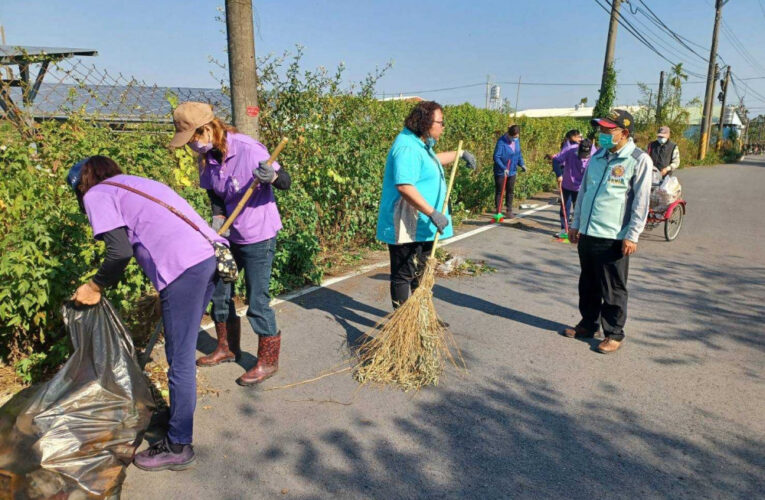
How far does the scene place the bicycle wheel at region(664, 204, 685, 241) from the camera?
860 centimetres

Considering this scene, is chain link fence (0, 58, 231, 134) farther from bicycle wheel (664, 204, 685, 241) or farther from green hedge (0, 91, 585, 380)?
bicycle wheel (664, 204, 685, 241)

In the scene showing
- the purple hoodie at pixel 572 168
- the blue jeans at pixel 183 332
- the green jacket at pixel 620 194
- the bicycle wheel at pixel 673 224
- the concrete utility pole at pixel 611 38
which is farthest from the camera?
the concrete utility pole at pixel 611 38

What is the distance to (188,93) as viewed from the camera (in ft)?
21.3

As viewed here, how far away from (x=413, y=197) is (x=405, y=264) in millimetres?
664

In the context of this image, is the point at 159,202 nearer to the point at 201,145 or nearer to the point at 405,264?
the point at 201,145

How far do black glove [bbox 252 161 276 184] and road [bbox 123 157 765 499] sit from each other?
1.48 m

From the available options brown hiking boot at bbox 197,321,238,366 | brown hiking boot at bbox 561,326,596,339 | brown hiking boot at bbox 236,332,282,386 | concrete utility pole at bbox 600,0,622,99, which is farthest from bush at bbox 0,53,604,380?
concrete utility pole at bbox 600,0,622,99

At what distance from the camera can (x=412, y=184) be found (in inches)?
148

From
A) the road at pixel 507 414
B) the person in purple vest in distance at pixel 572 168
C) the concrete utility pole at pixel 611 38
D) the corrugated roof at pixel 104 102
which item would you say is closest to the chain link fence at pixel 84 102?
the corrugated roof at pixel 104 102

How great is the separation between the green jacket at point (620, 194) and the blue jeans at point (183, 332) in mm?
3063

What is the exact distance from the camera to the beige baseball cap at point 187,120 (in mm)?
2975

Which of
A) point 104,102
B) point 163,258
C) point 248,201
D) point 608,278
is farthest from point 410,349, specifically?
point 104,102

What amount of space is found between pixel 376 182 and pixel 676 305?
13.5ft

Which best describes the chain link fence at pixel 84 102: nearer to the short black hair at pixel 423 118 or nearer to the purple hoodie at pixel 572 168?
the short black hair at pixel 423 118
